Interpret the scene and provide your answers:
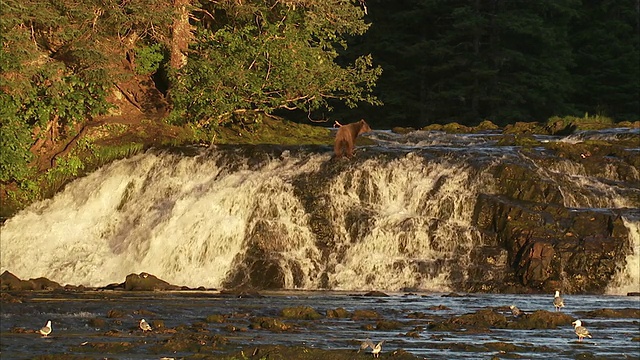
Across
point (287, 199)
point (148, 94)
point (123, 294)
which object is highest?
point (148, 94)

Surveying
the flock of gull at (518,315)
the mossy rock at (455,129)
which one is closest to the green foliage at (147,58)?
the mossy rock at (455,129)

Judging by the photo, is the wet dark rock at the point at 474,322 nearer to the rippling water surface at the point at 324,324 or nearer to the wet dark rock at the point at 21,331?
the rippling water surface at the point at 324,324

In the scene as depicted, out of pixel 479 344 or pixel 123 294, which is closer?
pixel 479 344

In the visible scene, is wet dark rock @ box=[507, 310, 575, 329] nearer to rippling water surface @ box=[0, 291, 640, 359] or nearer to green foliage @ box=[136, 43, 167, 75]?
rippling water surface @ box=[0, 291, 640, 359]

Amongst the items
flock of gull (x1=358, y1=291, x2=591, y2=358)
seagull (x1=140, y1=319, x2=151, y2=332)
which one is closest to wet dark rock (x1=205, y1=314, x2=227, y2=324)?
seagull (x1=140, y1=319, x2=151, y2=332)

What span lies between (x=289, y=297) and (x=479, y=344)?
9172mm

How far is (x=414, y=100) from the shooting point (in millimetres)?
64188

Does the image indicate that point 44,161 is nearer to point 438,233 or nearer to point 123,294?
point 123,294

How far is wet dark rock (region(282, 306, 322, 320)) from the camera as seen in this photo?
22.4m

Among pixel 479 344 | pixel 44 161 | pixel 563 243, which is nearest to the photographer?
pixel 479 344

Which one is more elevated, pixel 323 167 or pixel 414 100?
pixel 414 100

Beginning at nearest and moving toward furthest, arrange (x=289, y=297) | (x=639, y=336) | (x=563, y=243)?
1. (x=639, y=336)
2. (x=289, y=297)
3. (x=563, y=243)

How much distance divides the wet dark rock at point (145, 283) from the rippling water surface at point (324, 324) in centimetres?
101

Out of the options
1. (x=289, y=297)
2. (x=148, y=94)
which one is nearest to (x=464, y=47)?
(x=148, y=94)
